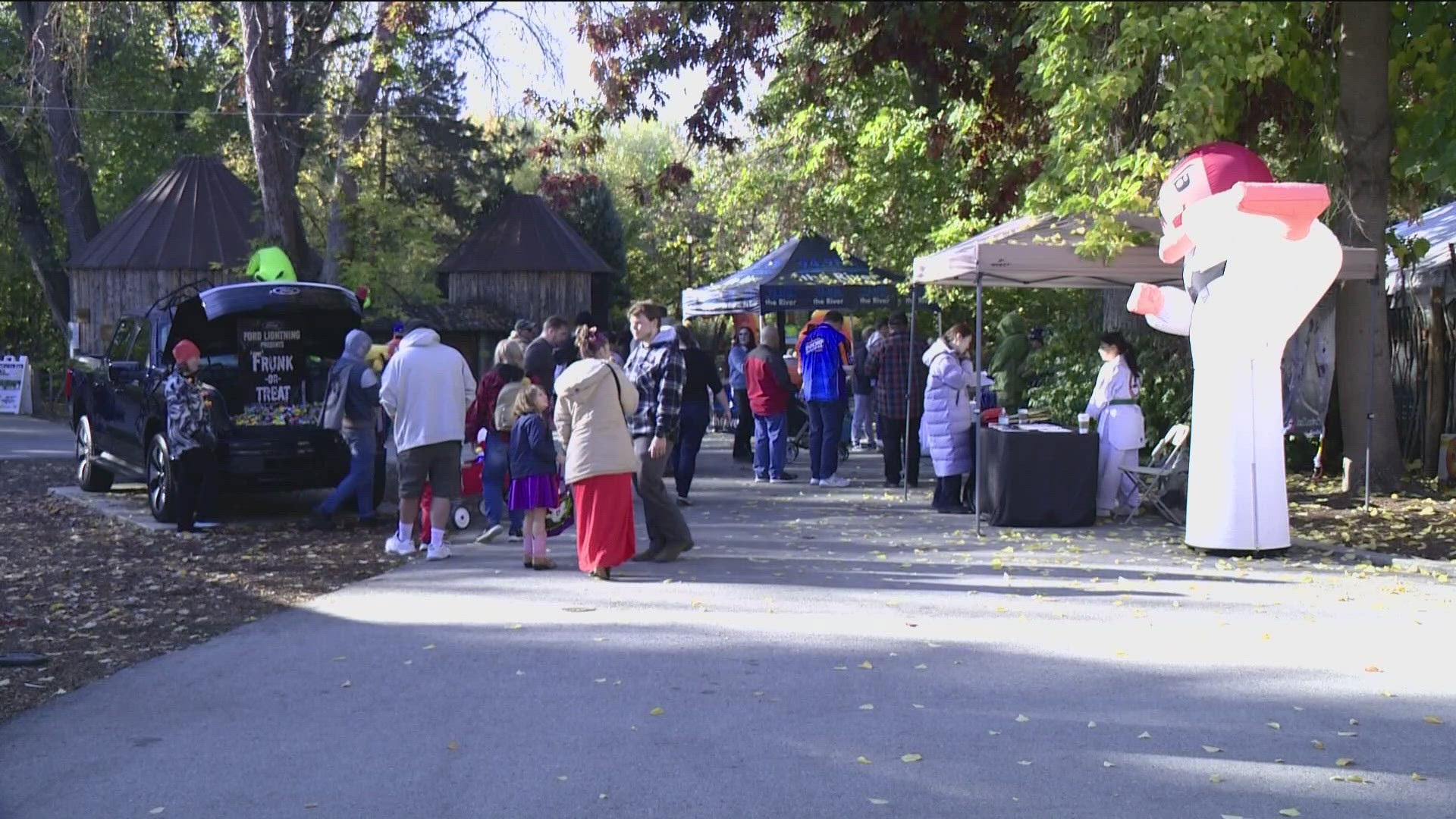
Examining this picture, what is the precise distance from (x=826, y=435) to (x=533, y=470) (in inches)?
267

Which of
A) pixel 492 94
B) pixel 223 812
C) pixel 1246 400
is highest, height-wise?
pixel 492 94

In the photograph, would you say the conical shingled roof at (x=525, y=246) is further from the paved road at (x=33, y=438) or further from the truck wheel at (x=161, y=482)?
the truck wheel at (x=161, y=482)

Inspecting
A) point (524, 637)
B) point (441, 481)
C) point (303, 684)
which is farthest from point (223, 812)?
point (441, 481)

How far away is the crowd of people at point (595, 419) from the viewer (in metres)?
9.84

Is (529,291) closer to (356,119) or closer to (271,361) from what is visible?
(356,119)

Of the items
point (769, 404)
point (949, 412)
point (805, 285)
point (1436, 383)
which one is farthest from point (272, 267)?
point (1436, 383)

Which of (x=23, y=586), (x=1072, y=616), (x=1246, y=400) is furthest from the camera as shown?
(x=1246, y=400)

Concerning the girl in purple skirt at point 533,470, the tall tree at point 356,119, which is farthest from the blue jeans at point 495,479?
the tall tree at point 356,119

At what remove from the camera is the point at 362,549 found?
1155cm

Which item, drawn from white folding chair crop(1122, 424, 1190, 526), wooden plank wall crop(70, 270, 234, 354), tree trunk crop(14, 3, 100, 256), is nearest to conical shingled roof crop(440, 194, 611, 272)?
wooden plank wall crop(70, 270, 234, 354)

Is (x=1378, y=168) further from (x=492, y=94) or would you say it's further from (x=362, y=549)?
(x=492, y=94)

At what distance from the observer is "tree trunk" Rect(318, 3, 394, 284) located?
1941 centimetres

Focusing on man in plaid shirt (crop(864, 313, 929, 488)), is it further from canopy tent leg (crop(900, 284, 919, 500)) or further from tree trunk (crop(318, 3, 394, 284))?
tree trunk (crop(318, 3, 394, 284))

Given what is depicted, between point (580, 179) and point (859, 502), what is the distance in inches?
255
